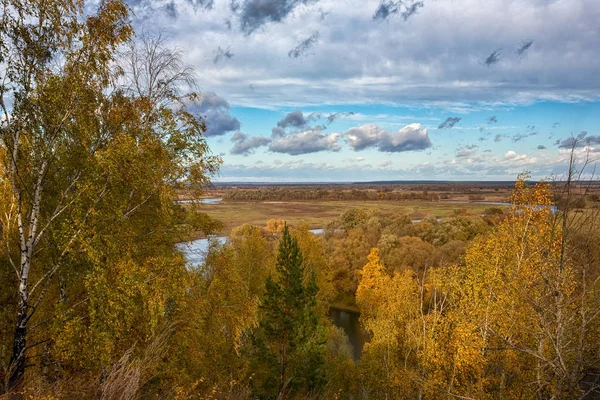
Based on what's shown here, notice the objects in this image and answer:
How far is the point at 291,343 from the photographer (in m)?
20.2

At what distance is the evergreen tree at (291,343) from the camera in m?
19.0

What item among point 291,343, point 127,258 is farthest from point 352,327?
point 127,258

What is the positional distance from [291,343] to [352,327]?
2667 centimetres

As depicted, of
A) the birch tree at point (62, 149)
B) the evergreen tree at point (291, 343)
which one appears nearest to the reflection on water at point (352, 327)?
the evergreen tree at point (291, 343)

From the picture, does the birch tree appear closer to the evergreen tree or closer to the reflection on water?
the evergreen tree

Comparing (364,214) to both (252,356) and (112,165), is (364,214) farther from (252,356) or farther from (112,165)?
Result: (112,165)

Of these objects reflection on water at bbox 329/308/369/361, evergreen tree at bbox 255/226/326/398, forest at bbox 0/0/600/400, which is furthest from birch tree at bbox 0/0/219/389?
reflection on water at bbox 329/308/369/361

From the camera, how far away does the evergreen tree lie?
19000mm

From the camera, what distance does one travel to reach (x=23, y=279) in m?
8.05

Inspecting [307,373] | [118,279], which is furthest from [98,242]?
[307,373]

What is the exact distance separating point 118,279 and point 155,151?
3600mm

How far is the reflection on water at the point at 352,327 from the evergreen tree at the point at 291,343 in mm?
18079

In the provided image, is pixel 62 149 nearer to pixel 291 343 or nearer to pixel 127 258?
pixel 127 258

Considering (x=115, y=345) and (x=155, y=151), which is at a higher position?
(x=155, y=151)
